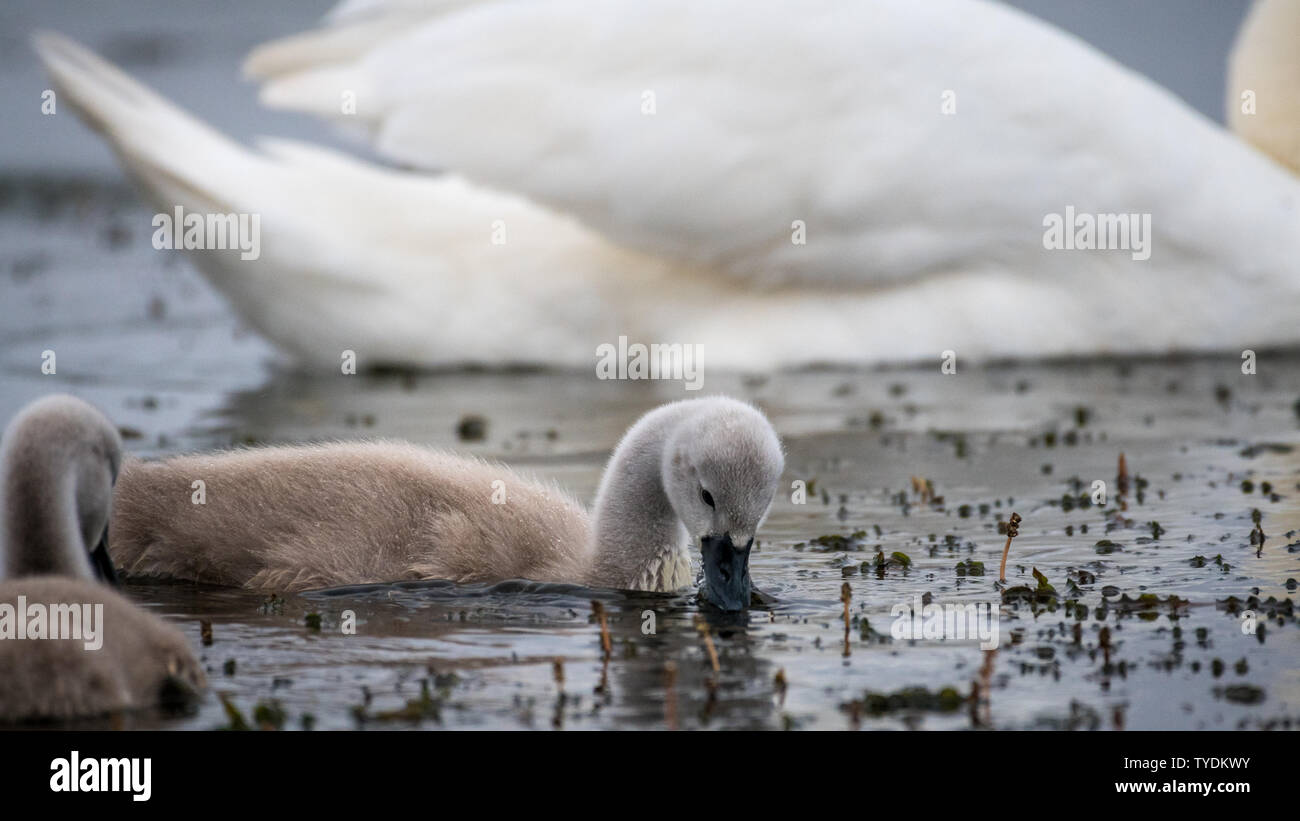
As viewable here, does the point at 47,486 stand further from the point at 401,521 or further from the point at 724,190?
the point at 724,190

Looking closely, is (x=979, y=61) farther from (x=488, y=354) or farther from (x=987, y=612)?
(x=987, y=612)

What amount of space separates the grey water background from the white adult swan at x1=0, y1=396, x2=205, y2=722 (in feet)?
0.43

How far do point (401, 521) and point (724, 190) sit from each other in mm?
4469

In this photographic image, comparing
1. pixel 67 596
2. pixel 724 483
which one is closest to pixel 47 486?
pixel 67 596

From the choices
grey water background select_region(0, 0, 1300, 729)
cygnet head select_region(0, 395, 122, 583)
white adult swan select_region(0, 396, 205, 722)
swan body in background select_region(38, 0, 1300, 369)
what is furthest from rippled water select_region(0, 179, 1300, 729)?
cygnet head select_region(0, 395, 122, 583)

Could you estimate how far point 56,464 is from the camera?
6.12m

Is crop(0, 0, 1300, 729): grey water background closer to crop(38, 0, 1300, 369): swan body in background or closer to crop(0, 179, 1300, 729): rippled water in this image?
crop(0, 179, 1300, 729): rippled water

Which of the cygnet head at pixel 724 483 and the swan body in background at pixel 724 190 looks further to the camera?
the swan body in background at pixel 724 190

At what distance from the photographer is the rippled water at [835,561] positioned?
5.62 m

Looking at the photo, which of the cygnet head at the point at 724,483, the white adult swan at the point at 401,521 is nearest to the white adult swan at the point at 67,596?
the white adult swan at the point at 401,521

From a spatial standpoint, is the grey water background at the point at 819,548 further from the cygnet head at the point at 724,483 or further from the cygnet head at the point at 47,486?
the cygnet head at the point at 47,486

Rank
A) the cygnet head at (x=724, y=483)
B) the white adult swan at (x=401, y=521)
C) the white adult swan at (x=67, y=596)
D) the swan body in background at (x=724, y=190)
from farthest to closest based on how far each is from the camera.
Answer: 1. the swan body in background at (x=724, y=190)
2. the white adult swan at (x=401, y=521)
3. the cygnet head at (x=724, y=483)
4. the white adult swan at (x=67, y=596)

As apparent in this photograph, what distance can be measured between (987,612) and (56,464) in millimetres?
2832

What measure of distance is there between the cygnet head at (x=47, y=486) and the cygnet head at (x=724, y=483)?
5.84ft
